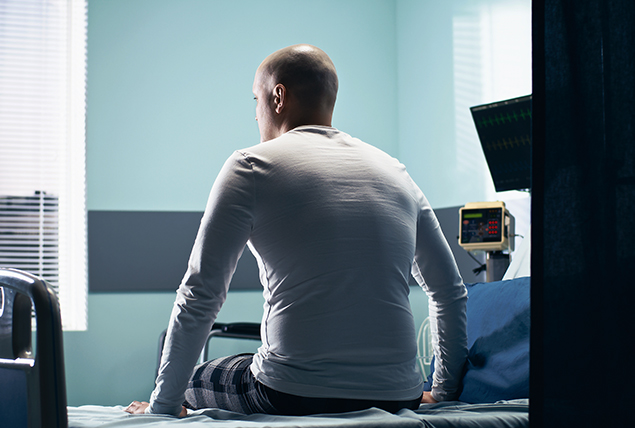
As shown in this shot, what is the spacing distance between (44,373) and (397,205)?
69cm

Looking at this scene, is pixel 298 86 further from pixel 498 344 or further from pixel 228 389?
pixel 498 344

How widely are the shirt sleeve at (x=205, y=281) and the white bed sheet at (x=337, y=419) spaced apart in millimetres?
76

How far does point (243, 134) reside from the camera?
11.3 ft

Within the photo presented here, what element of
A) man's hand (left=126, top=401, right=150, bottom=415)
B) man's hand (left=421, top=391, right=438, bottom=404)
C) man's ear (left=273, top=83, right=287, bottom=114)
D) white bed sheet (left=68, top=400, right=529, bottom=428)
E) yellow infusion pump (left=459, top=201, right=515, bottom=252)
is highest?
man's ear (left=273, top=83, right=287, bottom=114)

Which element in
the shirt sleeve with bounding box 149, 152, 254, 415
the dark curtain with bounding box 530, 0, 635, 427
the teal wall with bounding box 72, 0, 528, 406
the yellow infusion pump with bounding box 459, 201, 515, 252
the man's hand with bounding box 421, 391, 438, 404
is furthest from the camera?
the teal wall with bounding box 72, 0, 528, 406

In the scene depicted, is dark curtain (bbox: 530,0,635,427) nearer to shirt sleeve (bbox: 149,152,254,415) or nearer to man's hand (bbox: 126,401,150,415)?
shirt sleeve (bbox: 149,152,254,415)

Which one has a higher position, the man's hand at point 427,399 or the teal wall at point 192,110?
the teal wall at point 192,110

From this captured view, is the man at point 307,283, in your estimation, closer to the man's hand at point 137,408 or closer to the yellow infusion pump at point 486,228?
the man's hand at point 137,408

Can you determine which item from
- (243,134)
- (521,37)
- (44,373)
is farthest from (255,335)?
(521,37)

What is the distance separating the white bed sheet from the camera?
2.92ft

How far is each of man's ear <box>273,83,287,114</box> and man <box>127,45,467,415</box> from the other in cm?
13

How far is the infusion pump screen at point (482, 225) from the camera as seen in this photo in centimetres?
215

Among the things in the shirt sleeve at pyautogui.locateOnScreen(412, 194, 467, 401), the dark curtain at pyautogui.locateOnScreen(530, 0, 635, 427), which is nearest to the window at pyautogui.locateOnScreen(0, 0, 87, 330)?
the shirt sleeve at pyautogui.locateOnScreen(412, 194, 467, 401)

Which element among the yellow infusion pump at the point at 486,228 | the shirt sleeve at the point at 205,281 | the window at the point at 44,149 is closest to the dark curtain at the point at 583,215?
the shirt sleeve at the point at 205,281
